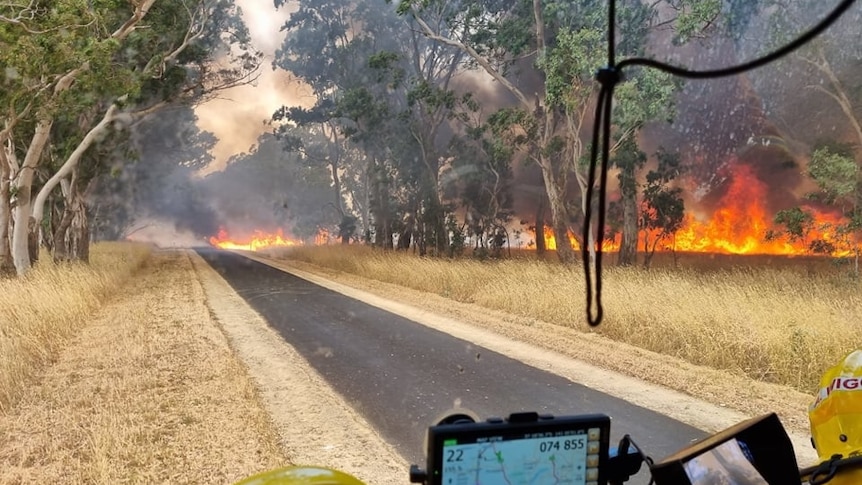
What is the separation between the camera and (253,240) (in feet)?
276

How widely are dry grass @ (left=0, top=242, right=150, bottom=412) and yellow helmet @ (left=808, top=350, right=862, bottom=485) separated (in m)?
Answer: 6.47

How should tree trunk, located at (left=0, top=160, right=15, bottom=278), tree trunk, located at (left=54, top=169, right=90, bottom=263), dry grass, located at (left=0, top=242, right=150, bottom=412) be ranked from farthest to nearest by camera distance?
1. tree trunk, located at (left=54, top=169, right=90, bottom=263)
2. tree trunk, located at (left=0, top=160, right=15, bottom=278)
3. dry grass, located at (left=0, top=242, right=150, bottom=412)

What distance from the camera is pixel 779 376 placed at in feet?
24.6

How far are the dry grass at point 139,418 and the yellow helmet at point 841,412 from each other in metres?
3.63

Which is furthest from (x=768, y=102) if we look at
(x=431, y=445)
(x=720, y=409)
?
(x=431, y=445)

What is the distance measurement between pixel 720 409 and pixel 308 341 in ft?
19.9

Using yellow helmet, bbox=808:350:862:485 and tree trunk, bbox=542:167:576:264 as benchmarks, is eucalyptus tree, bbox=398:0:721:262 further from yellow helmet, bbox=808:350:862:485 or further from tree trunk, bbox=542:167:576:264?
yellow helmet, bbox=808:350:862:485

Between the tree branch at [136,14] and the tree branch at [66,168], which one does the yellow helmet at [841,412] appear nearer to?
the tree branch at [136,14]

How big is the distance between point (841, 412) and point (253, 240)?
284 ft

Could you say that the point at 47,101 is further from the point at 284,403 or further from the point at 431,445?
the point at 431,445

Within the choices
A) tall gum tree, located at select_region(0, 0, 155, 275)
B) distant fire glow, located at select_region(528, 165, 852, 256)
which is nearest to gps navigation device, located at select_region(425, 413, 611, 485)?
tall gum tree, located at select_region(0, 0, 155, 275)

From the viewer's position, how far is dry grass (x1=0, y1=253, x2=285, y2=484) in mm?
4184

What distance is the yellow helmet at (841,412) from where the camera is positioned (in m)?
1.59

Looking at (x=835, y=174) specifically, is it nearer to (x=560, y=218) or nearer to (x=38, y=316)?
(x=560, y=218)
